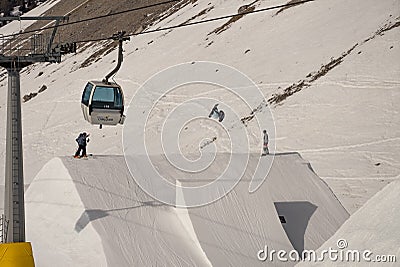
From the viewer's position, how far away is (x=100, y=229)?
57.0 feet

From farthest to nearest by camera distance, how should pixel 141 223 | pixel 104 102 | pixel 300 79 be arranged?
pixel 300 79, pixel 104 102, pixel 141 223

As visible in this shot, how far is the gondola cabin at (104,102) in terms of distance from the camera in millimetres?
20125

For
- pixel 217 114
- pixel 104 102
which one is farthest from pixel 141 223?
pixel 217 114

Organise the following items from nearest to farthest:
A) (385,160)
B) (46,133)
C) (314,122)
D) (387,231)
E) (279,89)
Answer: (387,231), (385,160), (314,122), (279,89), (46,133)

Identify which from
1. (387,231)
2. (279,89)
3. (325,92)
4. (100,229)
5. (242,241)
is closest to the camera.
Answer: (387,231)

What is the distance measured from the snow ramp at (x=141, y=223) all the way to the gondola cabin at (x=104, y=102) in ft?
4.08

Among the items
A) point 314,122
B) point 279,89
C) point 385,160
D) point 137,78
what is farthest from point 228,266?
point 137,78

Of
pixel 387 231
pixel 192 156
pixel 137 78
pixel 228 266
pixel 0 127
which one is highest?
pixel 387 231

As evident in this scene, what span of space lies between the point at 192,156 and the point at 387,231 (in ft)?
35.7

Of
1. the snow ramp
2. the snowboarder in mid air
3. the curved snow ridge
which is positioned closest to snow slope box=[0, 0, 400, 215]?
the snowboarder in mid air

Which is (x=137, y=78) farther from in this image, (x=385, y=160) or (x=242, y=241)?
(x=242, y=241)

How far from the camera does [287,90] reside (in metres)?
43.0

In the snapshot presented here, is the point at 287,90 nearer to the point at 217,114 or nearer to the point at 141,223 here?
the point at 217,114

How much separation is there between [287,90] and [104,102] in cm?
2417
